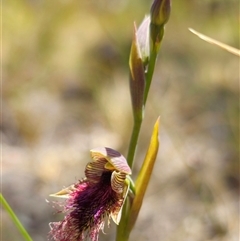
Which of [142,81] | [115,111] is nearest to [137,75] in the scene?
[142,81]

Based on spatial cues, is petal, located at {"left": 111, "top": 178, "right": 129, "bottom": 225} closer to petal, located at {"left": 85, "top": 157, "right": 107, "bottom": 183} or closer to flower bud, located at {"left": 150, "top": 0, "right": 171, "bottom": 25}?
petal, located at {"left": 85, "top": 157, "right": 107, "bottom": 183}

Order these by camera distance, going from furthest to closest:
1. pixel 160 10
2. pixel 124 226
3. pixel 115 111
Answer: pixel 115 111
pixel 124 226
pixel 160 10

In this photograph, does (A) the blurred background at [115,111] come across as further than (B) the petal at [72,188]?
Yes

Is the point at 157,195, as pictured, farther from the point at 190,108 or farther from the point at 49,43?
the point at 49,43

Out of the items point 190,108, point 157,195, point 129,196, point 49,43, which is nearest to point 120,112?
point 190,108

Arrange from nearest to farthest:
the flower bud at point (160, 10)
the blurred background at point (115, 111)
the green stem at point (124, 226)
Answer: the flower bud at point (160, 10) < the green stem at point (124, 226) < the blurred background at point (115, 111)

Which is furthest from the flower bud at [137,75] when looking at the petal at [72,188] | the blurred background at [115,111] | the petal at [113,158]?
the blurred background at [115,111]

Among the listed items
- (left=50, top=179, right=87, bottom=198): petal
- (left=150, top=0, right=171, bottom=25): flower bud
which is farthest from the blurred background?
(left=150, top=0, right=171, bottom=25): flower bud

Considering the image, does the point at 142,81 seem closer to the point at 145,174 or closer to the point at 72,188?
the point at 145,174

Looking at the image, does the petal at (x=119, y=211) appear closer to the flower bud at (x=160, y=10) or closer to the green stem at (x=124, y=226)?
the green stem at (x=124, y=226)
